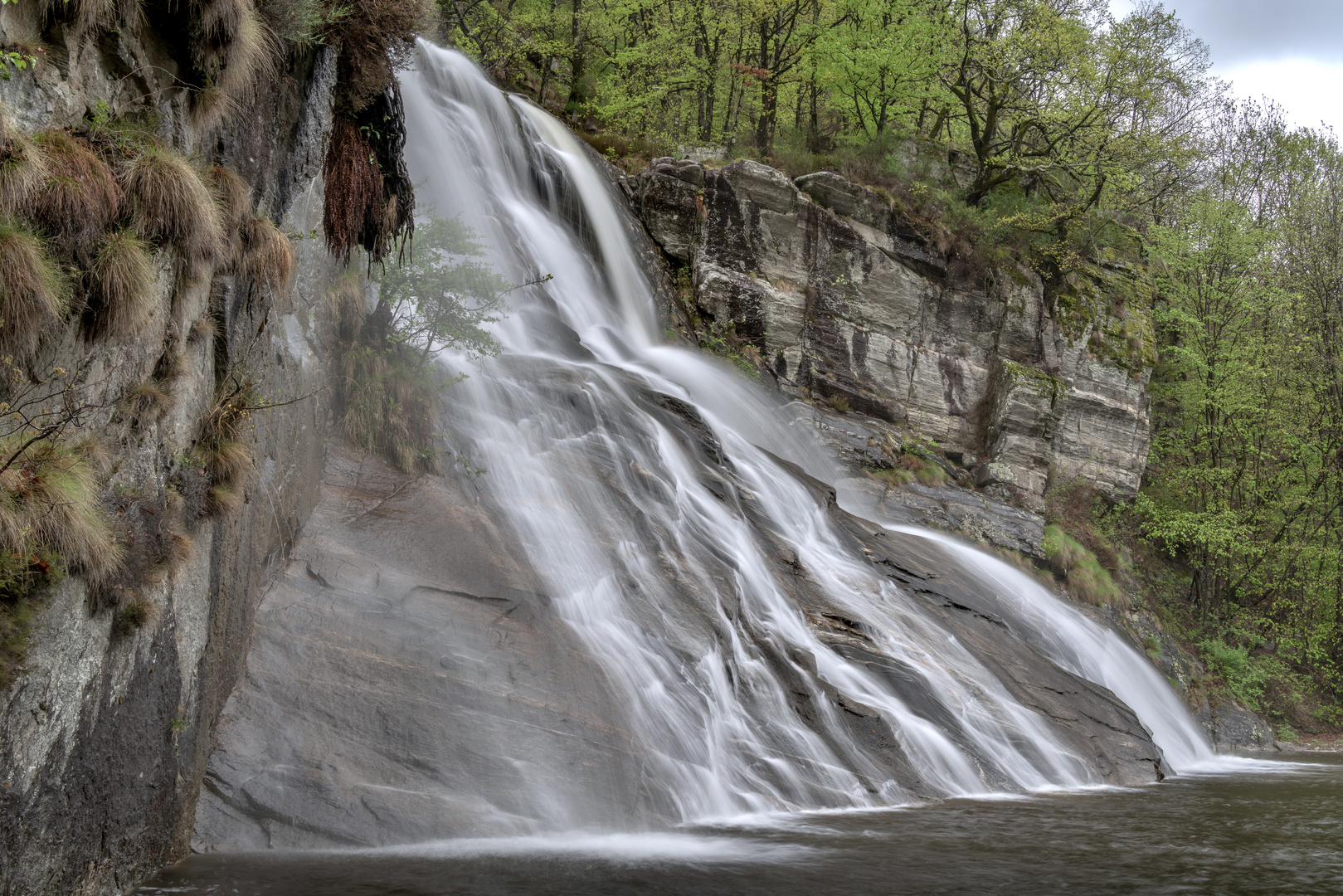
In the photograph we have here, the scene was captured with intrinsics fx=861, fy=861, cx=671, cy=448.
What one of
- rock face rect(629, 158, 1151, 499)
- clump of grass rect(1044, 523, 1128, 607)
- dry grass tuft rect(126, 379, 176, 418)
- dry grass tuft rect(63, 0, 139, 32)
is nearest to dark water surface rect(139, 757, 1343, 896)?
dry grass tuft rect(126, 379, 176, 418)

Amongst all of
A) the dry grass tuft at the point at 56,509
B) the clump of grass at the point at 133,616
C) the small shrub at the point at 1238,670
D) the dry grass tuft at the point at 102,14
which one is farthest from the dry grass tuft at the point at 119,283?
the small shrub at the point at 1238,670

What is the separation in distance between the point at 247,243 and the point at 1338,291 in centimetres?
2634

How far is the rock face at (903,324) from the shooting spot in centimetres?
1903

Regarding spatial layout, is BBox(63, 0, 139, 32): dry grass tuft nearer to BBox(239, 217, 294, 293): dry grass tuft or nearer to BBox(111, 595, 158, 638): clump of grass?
BBox(239, 217, 294, 293): dry grass tuft

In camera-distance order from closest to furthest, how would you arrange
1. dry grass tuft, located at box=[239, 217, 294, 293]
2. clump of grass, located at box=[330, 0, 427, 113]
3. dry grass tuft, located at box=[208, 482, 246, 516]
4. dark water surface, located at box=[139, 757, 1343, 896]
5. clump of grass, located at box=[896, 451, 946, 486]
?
dark water surface, located at box=[139, 757, 1343, 896]
dry grass tuft, located at box=[208, 482, 246, 516]
dry grass tuft, located at box=[239, 217, 294, 293]
clump of grass, located at box=[330, 0, 427, 113]
clump of grass, located at box=[896, 451, 946, 486]

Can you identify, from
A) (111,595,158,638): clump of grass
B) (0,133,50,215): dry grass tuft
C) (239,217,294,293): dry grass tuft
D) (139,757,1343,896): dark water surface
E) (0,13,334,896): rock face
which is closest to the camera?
(0,133,50,215): dry grass tuft

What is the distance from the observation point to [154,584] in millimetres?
4910

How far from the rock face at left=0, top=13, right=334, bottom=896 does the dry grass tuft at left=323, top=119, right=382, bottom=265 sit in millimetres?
869

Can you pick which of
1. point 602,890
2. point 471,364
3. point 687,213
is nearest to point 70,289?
point 602,890

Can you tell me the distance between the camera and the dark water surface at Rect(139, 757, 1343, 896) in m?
4.90

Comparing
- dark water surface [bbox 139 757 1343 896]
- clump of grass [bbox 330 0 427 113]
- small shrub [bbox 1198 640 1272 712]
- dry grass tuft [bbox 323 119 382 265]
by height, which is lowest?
small shrub [bbox 1198 640 1272 712]

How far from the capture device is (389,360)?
9.45 m

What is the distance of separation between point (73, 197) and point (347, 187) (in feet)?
15.1

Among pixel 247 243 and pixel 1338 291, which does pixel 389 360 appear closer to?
pixel 247 243
